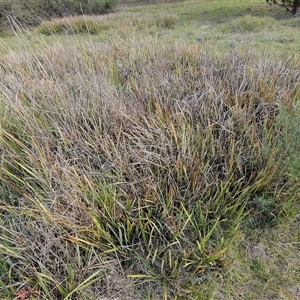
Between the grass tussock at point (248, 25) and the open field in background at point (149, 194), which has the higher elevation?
the open field in background at point (149, 194)

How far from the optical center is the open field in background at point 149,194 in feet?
4.04

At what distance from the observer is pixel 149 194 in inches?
54.3

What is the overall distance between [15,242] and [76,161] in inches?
21.2

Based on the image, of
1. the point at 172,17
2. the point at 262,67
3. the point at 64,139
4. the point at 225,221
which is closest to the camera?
the point at 225,221

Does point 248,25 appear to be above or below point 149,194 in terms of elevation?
below

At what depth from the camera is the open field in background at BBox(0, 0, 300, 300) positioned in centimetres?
123

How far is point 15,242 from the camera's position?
120 cm

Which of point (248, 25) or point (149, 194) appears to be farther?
point (248, 25)

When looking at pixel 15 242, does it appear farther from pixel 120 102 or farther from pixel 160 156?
pixel 120 102

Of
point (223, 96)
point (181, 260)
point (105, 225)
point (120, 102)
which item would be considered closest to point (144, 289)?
point (181, 260)

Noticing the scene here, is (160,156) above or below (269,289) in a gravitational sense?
above

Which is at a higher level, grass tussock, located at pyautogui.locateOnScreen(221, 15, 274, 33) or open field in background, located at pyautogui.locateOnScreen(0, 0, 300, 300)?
open field in background, located at pyautogui.locateOnScreen(0, 0, 300, 300)

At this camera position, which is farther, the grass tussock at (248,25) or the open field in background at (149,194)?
the grass tussock at (248,25)

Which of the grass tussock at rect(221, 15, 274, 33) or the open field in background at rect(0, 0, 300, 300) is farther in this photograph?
the grass tussock at rect(221, 15, 274, 33)
